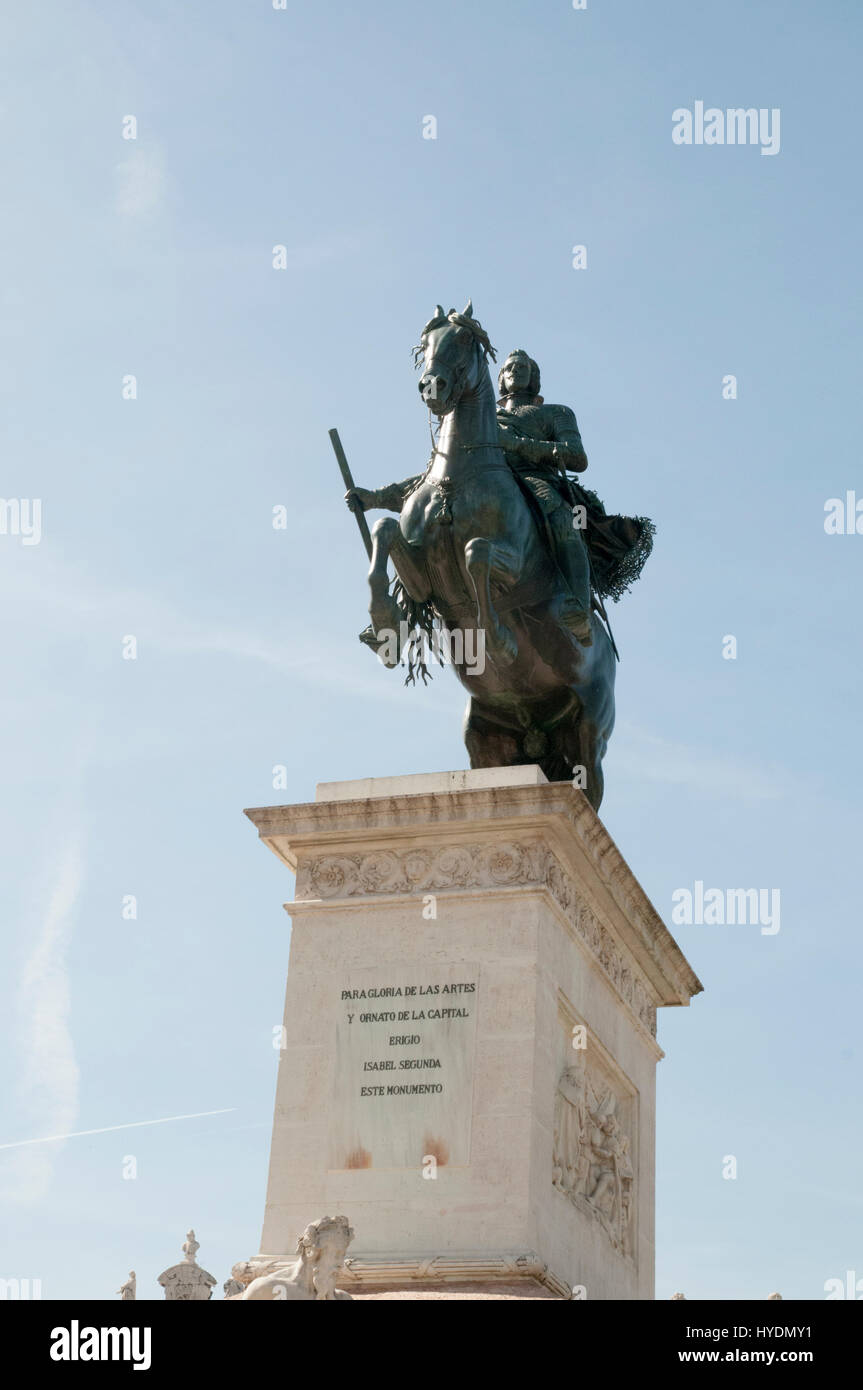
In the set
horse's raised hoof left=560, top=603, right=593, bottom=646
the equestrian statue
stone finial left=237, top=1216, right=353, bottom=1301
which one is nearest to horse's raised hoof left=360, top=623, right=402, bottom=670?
the equestrian statue

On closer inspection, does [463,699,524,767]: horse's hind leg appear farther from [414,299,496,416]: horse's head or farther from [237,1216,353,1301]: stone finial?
[237,1216,353,1301]: stone finial

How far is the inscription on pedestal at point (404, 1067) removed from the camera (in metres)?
12.9

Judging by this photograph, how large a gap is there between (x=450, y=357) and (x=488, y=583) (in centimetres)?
176

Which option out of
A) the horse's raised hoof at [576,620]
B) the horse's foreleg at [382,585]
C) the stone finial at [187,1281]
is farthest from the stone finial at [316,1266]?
the horse's raised hoof at [576,620]

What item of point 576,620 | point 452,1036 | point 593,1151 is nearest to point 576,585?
point 576,620

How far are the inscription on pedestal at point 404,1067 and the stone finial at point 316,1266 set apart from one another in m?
1.36

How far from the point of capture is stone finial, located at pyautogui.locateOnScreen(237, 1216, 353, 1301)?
1138cm

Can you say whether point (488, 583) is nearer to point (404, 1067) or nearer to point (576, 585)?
point (576, 585)

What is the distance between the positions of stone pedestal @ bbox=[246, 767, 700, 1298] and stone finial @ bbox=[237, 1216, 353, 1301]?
0.99 meters

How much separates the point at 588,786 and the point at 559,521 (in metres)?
2.07

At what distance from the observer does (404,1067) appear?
43.1 feet

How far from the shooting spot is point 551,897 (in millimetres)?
13602
